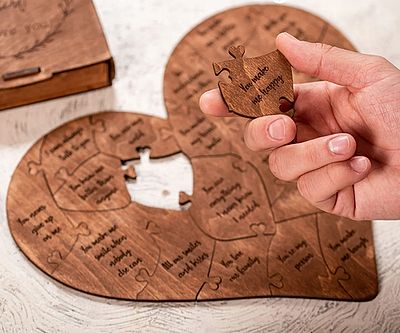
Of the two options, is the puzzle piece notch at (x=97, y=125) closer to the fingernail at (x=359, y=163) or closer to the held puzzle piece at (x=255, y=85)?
the held puzzle piece at (x=255, y=85)

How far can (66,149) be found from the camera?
1.20m

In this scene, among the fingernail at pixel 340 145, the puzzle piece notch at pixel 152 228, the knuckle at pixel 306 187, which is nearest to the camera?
the fingernail at pixel 340 145

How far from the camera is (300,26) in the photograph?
139 centimetres

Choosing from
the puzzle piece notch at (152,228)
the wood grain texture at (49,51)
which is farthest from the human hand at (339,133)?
the wood grain texture at (49,51)

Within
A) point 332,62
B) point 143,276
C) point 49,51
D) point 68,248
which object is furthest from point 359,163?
point 49,51

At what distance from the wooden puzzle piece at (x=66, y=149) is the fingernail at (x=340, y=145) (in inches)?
18.4

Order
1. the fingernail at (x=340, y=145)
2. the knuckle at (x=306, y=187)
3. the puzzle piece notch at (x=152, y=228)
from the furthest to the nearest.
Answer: the puzzle piece notch at (x=152, y=228) → the knuckle at (x=306, y=187) → the fingernail at (x=340, y=145)

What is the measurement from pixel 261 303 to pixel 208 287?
0.31 ft

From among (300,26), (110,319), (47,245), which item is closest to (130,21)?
(300,26)

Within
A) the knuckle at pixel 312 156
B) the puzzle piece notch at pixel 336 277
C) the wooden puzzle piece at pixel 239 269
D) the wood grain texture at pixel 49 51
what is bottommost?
the puzzle piece notch at pixel 336 277

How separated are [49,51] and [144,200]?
336 millimetres

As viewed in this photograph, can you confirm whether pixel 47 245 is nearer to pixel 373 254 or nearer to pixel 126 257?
pixel 126 257

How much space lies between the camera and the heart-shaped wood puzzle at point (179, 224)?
1.10 meters

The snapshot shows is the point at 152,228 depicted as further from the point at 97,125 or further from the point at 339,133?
the point at 339,133
